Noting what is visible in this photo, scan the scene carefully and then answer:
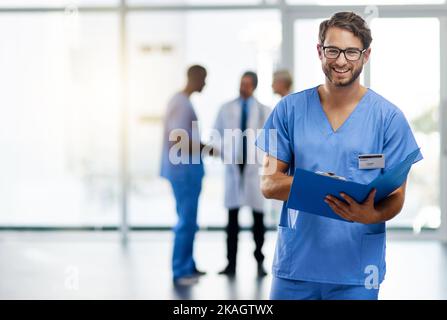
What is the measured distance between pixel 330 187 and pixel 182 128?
2.74 metres

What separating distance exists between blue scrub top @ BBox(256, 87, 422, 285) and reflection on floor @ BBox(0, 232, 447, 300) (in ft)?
7.42

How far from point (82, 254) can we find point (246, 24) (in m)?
2.17

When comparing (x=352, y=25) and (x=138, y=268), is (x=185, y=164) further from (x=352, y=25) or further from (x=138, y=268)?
(x=352, y=25)

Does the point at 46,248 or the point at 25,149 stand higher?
the point at 25,149

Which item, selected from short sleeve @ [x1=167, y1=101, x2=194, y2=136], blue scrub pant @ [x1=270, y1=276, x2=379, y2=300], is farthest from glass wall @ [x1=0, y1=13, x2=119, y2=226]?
blue scrub pant @ [x1=270, y1=276, x2=379, y2=300]

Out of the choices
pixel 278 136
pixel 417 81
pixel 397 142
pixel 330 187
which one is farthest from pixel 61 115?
pixel 330 187

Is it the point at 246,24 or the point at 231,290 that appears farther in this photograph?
the point at 246,24

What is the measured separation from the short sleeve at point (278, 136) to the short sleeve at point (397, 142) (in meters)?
0.22

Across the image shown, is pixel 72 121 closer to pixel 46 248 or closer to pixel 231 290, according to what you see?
pixel 46 248

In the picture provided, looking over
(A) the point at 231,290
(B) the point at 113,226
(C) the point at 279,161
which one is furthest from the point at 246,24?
(C) the point at 279,161

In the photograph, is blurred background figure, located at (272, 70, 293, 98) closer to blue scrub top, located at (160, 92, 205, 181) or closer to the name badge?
blue scrub top, located at (160, 92, 205, 181)

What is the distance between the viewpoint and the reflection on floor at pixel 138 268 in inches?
170

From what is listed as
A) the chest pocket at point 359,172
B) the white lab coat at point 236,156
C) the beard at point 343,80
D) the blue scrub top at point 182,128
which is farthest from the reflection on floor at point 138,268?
the beard at point 343,80

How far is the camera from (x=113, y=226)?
6.78 m
